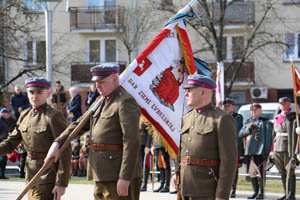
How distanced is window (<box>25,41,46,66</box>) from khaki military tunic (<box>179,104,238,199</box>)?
24227mm

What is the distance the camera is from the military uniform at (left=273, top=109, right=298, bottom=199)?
43.8ft

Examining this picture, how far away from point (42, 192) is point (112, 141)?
1218 mm

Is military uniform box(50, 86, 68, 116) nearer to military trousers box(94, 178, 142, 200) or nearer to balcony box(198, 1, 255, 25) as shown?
military trousers box(94, 178, 142, 200)

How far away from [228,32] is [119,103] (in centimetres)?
2955

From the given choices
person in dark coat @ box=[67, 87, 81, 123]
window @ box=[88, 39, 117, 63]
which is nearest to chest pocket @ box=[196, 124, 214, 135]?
person in dark coat @ box=[67, 87, 81, 123]

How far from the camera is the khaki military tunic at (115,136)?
6.89 m

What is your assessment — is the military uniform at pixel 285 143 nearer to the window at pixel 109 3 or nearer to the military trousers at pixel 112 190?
the military trousers at pixel 112 190

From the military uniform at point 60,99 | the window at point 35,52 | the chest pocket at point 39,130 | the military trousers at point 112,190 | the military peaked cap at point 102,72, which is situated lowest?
the military trousers at point 112,190

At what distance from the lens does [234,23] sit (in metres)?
35.2

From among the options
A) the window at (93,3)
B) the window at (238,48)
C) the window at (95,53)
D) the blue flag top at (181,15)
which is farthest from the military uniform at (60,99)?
the window at (93,3)

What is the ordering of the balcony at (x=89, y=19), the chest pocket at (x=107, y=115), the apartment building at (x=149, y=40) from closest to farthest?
1. the chest pocket at (x=107, y=115)
2. the apartment building at (x=149, y=40)
3. the balcony at (x=89, y=19)

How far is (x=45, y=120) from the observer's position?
7945 millimetres

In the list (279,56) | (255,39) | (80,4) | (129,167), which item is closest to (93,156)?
(129,167)

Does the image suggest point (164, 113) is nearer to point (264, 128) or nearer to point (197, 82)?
point (197, 82)
